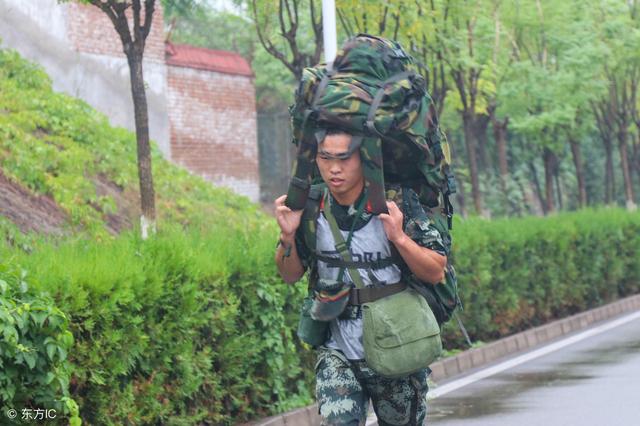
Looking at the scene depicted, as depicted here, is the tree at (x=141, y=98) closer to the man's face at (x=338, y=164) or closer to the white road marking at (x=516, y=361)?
the white road marking at (x=516, y=361)

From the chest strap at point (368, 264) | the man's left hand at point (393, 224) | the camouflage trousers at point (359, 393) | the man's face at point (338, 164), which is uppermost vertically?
the man's face at point (338, 164)

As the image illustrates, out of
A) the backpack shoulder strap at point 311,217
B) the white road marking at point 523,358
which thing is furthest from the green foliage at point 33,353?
the white road marking at point 523,358

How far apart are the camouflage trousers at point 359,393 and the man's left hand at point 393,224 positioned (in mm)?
555

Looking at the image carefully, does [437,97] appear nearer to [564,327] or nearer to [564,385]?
[564,327]

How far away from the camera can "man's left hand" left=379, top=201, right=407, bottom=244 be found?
5180 millimetres

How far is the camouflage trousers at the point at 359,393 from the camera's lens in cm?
535

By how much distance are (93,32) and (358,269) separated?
672 inches

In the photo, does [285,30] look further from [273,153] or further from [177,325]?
[273,153]

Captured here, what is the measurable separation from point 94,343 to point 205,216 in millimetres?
11193

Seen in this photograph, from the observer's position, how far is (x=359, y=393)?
17.7 ft

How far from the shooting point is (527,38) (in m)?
28.6

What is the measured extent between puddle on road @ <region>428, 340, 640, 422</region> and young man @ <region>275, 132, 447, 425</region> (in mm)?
4355

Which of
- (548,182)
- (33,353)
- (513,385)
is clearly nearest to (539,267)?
(513,385)

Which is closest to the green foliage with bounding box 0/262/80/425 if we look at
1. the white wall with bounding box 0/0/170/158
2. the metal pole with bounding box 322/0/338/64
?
the metal pole with bounding box 322/0/338/64
